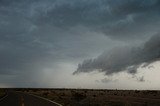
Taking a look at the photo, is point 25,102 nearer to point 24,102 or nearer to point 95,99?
point 24,102

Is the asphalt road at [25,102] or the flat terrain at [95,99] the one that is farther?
the flat terrain at [95,99]

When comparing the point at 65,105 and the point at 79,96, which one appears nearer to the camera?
the point at 65,105

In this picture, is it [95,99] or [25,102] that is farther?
[95,99]

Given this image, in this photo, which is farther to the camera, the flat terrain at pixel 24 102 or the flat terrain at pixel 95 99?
the flat terrain at pixel 95 99

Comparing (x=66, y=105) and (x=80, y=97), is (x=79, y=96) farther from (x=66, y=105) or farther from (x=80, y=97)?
(x=66, y=105)

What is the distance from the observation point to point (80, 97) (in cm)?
4175

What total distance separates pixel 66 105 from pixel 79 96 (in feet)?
57.7

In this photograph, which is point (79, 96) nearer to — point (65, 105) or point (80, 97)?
point (80, 97)

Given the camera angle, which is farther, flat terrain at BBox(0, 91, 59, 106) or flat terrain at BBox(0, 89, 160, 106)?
flat terrain at BBox(0, 89, 160, 106)

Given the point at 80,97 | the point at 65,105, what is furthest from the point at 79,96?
the point at 65,105

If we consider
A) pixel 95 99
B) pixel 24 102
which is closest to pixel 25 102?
pixel 24 102

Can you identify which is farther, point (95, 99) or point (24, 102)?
point (95, 99)

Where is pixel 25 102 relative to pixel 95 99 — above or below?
below

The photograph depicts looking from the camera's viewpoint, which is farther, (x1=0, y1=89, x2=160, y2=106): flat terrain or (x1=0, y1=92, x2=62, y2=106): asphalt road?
(x1=0, y1=89, x2=160, y2=106): flat terrain
